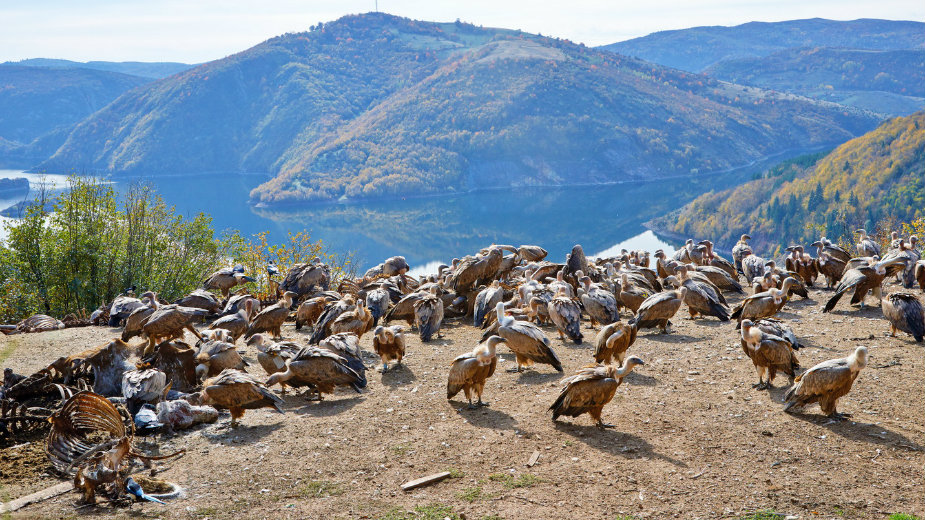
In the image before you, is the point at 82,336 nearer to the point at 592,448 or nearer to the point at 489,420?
the point at 489,420

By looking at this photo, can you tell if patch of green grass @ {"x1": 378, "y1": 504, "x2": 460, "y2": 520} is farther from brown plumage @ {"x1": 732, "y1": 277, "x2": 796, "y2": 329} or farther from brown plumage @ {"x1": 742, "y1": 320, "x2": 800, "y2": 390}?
brown plumage @ {"x1": 732, "y1": 277, "x2": 796, "y2": 329}

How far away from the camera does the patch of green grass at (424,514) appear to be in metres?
7.26

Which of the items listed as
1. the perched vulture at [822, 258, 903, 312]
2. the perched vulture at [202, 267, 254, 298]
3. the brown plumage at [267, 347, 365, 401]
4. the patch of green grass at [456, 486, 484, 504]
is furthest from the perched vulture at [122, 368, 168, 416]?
the perched vulture at [822, 258, 903, 312]

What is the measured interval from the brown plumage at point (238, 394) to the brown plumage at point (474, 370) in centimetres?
254

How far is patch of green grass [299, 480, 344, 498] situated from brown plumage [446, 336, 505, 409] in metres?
2.72

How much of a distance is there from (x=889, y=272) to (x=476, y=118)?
183m

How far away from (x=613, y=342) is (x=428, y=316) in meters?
4.45

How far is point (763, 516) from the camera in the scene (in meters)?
7.14

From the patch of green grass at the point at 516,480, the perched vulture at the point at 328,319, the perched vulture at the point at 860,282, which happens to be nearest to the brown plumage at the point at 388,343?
the perched vulture at the point at 328,319

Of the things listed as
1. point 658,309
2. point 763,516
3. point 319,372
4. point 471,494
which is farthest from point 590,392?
point 658,309

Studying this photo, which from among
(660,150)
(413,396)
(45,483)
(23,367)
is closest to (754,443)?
(413,396)

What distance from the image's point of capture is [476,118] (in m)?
196

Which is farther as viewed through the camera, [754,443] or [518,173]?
[518,173]

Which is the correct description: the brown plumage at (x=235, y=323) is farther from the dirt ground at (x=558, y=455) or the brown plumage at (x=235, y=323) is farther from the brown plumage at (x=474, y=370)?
the brown plumage at (x=474, y=370)
